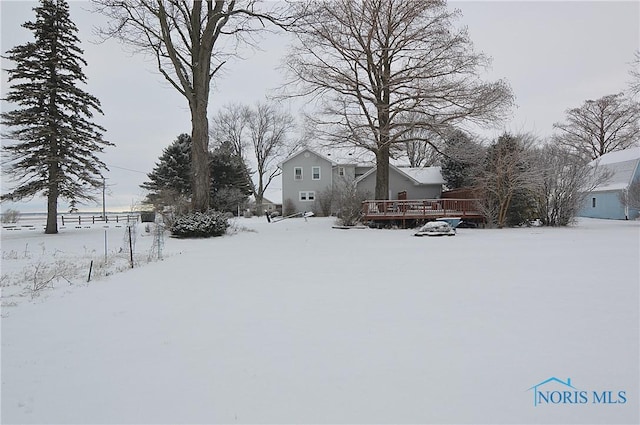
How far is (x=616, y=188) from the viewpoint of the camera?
27.4 metres

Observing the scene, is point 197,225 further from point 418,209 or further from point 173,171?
point 173,171

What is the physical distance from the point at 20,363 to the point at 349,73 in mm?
18923

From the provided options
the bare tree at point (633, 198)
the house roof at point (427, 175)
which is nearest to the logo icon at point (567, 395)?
the bare tree at point (633, 198)

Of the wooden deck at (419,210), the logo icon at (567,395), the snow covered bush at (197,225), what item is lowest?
the logo icon at (567,395)

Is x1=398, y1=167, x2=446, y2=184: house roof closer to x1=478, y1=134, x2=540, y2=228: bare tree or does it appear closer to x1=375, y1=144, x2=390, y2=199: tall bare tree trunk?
x1=375, y1=144, x2=390, y2=199: tall bare tree trunk

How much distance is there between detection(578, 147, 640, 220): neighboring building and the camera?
26483 mm

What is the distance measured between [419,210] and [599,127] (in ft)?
105

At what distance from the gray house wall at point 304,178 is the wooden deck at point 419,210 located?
570 inches

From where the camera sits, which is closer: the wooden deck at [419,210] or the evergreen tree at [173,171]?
the wooden deck at [419,210]

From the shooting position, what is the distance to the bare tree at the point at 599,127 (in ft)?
121

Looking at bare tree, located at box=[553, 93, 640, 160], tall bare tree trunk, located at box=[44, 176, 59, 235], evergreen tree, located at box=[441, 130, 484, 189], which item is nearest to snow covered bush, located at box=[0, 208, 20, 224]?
tall bare tree trunk, located at box=[44, 176, 59, 235]

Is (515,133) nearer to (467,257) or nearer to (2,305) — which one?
(467,257)

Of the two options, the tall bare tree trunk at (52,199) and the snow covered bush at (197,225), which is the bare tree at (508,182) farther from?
the tall bare tree trunk at (52,199)

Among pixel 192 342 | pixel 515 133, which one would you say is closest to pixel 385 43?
pixel 515 133
